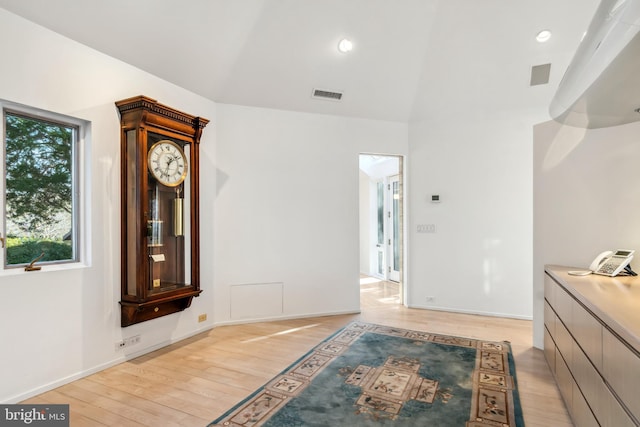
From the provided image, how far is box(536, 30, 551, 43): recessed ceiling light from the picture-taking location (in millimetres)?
3727

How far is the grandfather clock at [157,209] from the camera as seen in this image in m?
3.20

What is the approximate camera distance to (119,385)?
2820mm

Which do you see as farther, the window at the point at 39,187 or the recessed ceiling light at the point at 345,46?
the recessed ceiling light at the point at 345,46

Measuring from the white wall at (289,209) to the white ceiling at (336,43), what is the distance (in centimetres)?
33

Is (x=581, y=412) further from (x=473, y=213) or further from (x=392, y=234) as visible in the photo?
(x=392, y=234)

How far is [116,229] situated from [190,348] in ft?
4.70

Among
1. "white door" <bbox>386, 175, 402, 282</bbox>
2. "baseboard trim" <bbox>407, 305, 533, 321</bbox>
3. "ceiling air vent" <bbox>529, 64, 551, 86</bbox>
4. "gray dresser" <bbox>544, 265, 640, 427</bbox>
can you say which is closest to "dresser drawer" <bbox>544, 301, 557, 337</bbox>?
"gray dresser" <bbox>544, 265, 640, 427</bbox>

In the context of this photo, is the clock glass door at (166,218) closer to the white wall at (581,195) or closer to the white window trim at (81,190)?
the white window trim at (81,190)

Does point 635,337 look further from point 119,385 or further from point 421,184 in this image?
point 421,184

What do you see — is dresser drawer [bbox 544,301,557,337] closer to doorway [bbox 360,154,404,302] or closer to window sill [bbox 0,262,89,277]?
doorway [bbox 360,154,404,302]

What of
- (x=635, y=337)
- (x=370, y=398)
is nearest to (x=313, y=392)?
(x=370, y=398)

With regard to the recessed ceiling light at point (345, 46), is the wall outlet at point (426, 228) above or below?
below

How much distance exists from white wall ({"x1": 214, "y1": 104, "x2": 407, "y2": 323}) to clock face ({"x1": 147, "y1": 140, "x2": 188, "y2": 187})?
31.4 inches

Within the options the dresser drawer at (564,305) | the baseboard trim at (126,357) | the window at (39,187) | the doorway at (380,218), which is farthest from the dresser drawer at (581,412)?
the doorway at (380,218)
